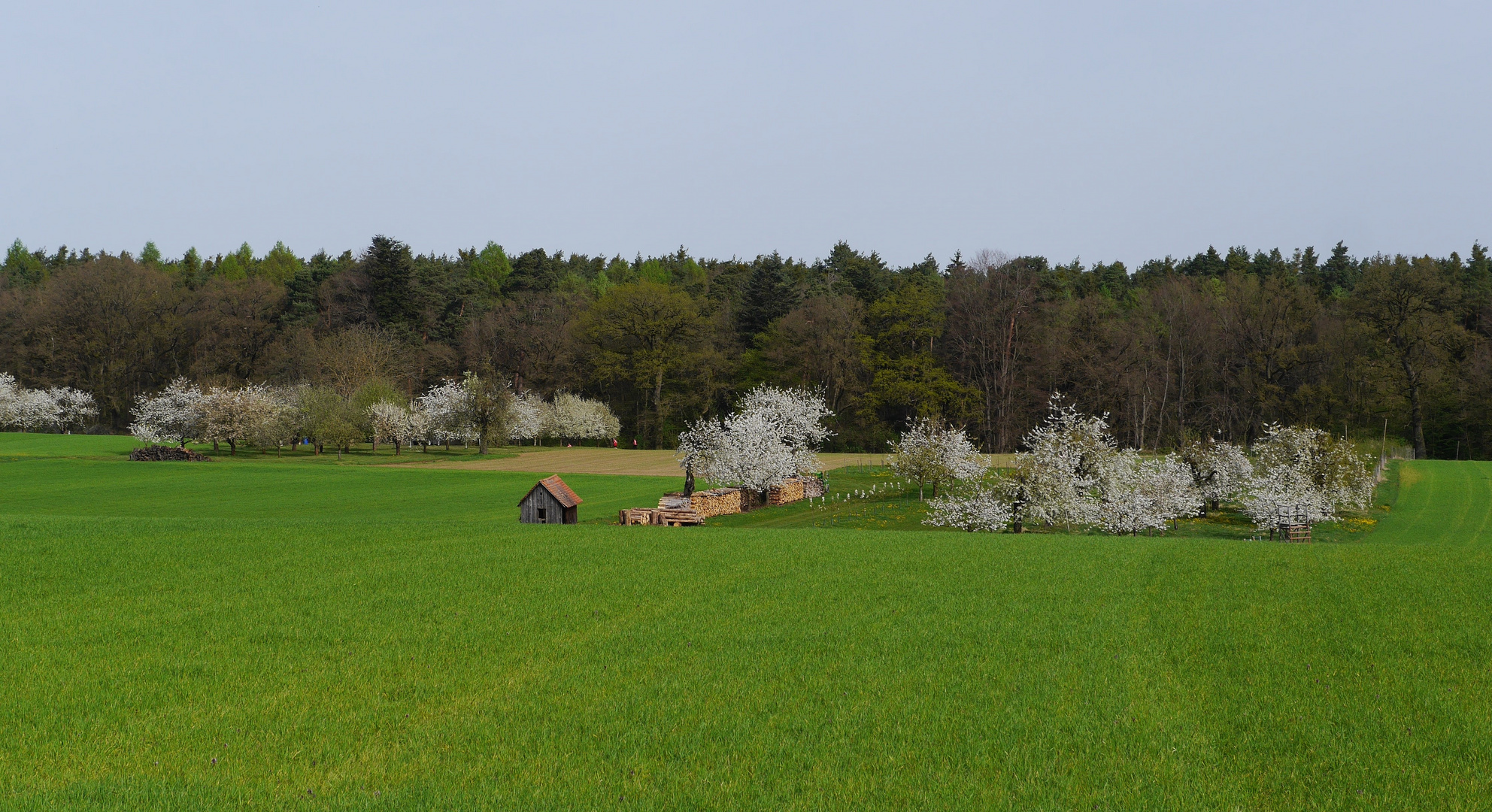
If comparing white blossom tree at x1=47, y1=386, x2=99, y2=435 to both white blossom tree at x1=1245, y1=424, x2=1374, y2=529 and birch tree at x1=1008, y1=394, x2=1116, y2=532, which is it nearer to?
birch tree at x1=1008, y1=394, x2=1116, y2=532

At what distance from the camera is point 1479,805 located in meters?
6.60

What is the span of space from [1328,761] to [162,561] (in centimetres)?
1684

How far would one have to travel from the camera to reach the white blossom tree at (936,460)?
151 feet

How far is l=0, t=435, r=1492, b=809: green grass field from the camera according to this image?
6.94m

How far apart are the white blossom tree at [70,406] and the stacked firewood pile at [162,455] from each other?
3500 cm

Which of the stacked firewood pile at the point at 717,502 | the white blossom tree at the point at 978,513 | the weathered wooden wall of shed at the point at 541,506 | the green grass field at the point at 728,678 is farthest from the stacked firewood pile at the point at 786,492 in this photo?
the green grass field at the point at 728,678

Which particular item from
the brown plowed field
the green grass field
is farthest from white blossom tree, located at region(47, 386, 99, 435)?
the green grass field

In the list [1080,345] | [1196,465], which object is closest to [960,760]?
[1196,465]

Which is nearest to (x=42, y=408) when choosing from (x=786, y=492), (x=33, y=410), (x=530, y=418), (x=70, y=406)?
(x=33, y=410)

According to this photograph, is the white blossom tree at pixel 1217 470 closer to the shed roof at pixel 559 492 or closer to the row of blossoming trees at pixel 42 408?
the shed roof at pixel 559 492

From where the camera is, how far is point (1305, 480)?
36188 millimetres

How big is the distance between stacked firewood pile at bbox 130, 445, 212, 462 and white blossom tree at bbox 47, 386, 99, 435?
34998 millimetres

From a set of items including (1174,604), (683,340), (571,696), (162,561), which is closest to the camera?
(571,696)

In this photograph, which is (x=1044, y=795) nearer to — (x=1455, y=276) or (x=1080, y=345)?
(x=1080, y=345)
